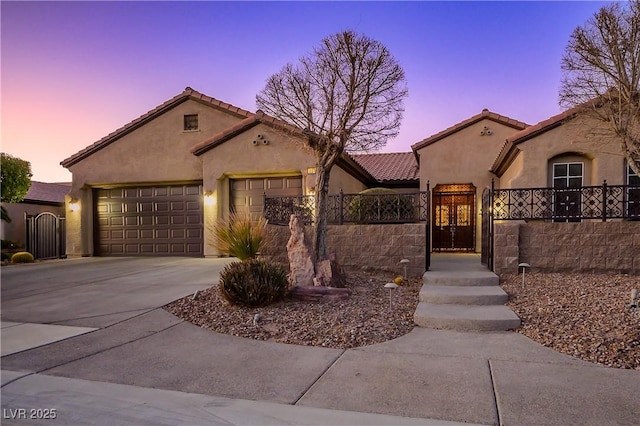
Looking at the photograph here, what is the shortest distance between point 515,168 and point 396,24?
5.92 m

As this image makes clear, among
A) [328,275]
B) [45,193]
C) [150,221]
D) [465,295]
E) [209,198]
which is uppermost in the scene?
[45,193]

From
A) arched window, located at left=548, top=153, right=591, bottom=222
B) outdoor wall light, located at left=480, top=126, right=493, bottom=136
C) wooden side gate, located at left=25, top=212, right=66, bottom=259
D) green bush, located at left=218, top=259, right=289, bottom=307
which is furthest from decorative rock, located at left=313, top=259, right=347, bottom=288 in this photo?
wooden side gate, located at left=25, top=212, right=66, bottom=259

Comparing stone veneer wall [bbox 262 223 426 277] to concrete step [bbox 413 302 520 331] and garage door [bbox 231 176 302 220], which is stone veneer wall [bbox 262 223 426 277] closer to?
concrete step [bbox 413 302 520 331]

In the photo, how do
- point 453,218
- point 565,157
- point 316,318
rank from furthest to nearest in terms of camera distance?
point 453,218 → point 565,157 → point 316,318

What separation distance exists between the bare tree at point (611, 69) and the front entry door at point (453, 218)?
7101 millimetres

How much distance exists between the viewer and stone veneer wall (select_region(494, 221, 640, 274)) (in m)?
8.55

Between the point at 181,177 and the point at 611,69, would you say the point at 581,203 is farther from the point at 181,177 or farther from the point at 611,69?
the point at 181,177

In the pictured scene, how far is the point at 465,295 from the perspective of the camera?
22.7 ft

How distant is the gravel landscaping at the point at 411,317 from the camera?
497 centimetres

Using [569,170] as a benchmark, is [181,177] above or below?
above

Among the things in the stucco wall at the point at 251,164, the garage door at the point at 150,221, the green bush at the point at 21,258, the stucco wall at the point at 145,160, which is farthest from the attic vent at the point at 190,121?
the green bush at the point at 21,258

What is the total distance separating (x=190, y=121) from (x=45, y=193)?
13.0 meters

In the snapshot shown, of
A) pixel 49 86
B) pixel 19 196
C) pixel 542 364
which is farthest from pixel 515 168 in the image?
pixel 19 196

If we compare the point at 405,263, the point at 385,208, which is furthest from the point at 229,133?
the point at 405,263
